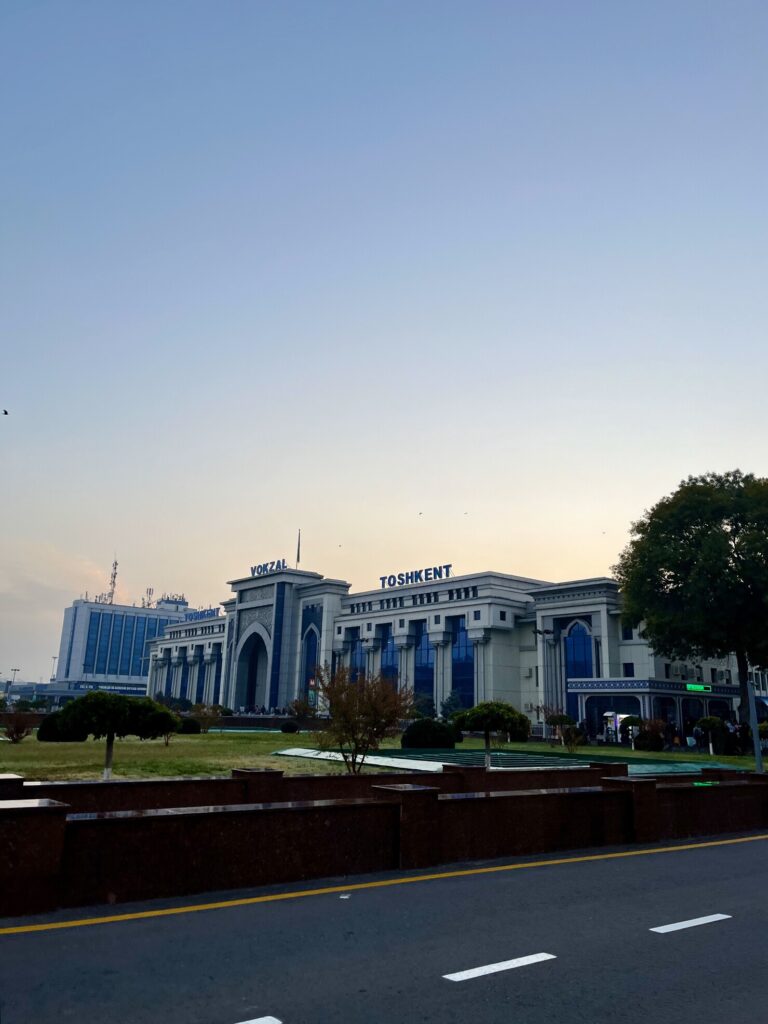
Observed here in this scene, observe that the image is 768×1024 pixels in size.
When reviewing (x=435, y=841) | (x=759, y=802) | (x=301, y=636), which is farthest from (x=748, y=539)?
(x=301, y=636)

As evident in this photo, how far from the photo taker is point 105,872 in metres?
8.66

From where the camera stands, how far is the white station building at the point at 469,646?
68500 mm

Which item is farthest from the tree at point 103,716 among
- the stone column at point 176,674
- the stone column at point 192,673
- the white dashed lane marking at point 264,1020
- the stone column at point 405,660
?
the stone column at point 176,674

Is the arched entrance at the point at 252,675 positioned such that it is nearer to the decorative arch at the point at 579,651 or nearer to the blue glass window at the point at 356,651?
the blue glass window at the point at 356,651

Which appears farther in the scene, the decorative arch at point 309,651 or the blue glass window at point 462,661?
the decorative arch at point 309,651

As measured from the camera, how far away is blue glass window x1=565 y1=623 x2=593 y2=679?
72.6m

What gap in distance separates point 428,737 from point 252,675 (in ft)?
229

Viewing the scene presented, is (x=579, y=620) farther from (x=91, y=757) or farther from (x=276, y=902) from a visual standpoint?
(x=276, y=902)

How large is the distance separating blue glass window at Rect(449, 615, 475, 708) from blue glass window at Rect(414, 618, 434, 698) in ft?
10.9

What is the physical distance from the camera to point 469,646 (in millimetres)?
80875

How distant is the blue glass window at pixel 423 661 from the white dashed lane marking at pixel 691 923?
250ft

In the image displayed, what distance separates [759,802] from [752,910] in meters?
8.29

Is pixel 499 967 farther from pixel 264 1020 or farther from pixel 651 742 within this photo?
pixel 651 742

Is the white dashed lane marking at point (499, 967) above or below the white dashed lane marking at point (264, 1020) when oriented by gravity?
above
